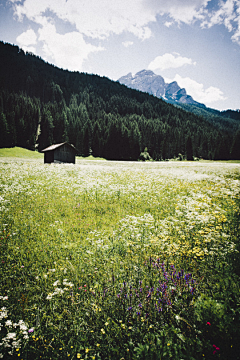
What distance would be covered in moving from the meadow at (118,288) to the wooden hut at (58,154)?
38.1m

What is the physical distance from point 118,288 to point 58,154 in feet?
146

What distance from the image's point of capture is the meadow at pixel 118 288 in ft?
9.20

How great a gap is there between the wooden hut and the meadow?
1501 inches

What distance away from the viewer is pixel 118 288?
406 centimetres

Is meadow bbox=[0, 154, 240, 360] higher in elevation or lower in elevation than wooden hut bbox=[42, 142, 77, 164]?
lower

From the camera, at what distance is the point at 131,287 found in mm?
4059

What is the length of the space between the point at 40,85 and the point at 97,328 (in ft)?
779

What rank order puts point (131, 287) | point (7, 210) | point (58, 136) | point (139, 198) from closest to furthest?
point (131, 287)
point (7, 210)
point (139, 198)
point (58, 136)

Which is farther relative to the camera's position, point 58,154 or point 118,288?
point 58,154

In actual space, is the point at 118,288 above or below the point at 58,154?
below

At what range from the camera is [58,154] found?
146 ft

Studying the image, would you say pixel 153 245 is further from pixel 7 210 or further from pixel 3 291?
Answer: pixel 7 210

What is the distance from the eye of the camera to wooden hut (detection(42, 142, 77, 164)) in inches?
1724

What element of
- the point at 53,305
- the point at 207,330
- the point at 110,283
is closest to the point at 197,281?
the point at 207,330
